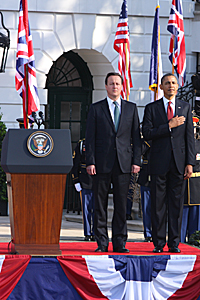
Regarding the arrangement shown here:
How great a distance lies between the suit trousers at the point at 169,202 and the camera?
215 inches

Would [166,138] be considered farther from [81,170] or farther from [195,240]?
[81,170]

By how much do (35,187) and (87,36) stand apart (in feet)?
25.7

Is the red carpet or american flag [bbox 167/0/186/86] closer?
the red carpet

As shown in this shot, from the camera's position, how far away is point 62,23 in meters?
12.1

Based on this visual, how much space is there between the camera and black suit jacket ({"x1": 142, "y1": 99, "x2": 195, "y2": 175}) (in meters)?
5.45

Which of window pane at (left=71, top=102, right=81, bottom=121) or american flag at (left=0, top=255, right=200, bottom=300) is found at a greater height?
window pane at (left=71, top=102, right=81, bottom=121)

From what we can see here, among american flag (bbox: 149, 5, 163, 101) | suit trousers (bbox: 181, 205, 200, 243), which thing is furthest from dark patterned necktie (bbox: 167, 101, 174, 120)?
american flag (bbox: 149, 5, 163, 101)

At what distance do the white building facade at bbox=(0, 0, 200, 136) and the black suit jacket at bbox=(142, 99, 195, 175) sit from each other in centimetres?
677

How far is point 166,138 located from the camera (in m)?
5.48

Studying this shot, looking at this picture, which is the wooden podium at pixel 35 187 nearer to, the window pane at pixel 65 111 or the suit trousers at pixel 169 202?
the suit trousers at pixel 169 202

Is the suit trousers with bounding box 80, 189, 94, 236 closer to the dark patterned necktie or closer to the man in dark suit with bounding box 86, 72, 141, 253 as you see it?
the man in dark suit with bounding box 86, 72, 141, 253

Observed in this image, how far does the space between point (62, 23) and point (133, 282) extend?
27.2 ft

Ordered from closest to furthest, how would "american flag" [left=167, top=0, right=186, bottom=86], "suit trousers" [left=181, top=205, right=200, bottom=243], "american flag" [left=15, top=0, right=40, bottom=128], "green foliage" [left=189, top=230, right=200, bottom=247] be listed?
"green foliage" [left=189, top=230, right=200, bottom=247] < "suit trousers" [left=181, top=205, right=200, bottom=243] < "american flag" [left=15, top=0, right=40, bottom=128] < "american flag" [left=167, top=0, right=186, bottom=86]

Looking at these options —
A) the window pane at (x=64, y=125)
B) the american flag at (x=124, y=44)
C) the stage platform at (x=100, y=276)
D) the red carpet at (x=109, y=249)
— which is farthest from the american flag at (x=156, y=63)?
the stage platform at (x=100, y=276)
